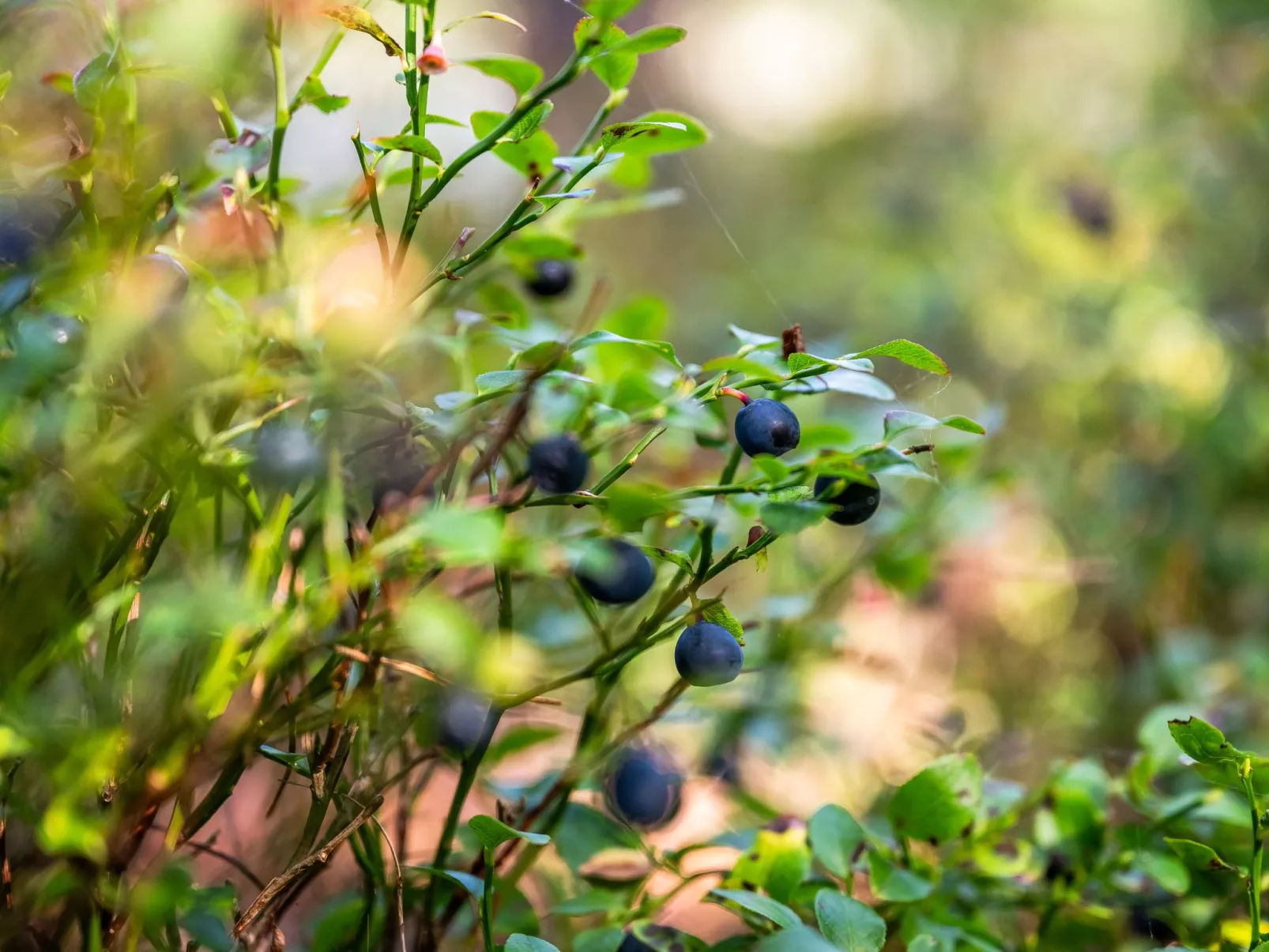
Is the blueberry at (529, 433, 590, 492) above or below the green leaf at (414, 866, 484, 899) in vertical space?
above

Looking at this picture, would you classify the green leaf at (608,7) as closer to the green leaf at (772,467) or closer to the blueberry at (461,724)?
the green leaf at (772,467)

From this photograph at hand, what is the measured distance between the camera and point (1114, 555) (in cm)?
215

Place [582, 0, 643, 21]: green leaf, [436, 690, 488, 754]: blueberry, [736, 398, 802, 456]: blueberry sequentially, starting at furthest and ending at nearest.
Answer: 1. [436, 690, 488, 754]: blueberry
2. [736, 398, 802, 456]: blueberry
3. [582, 0, 643, 21]: green leaf

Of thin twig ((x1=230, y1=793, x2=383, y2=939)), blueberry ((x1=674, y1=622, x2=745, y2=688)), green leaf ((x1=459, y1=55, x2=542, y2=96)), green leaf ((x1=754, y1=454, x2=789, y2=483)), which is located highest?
green leaf ((x1=459, y1=55, x2=542, y2=96))

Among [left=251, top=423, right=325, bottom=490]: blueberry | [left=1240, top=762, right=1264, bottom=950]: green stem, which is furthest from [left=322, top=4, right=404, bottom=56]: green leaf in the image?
[left=1240, top=762, right=1264, bottom=950]: green stem

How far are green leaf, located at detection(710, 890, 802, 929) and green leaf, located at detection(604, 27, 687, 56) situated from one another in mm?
527

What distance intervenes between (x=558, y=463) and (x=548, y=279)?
1.19 feet

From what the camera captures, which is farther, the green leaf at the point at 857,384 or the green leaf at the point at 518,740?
the green leaf at the point at 518,740

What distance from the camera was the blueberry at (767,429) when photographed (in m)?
0.66

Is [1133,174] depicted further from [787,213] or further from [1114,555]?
[787,213]

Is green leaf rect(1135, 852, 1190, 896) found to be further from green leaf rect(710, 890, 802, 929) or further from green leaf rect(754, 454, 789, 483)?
green leaf rect(754, 454, 789, 483)

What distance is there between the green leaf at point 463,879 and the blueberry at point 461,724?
87 millimetres

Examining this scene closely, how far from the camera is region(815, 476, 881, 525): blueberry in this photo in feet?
2.18

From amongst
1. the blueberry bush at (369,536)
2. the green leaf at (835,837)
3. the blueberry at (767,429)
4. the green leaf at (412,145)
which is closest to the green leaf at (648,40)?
the blueberry bush at (369,536)
